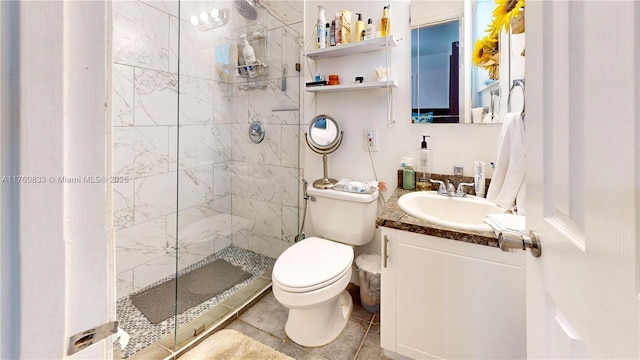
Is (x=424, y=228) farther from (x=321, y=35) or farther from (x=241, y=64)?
(x=241, y=64)

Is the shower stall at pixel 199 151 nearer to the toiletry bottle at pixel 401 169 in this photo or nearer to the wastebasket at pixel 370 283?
the wastebasket at pixel 370 283

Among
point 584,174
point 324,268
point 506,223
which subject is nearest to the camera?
point 584,174

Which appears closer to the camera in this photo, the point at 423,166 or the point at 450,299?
the point at 450,299

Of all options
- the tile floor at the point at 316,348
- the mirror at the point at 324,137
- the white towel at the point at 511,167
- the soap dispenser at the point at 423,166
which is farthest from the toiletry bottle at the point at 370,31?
the tile floor at the point at 316,348

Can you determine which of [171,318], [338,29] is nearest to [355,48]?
[338,29]

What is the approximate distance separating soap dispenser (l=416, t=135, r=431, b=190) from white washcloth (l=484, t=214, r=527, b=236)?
521mm

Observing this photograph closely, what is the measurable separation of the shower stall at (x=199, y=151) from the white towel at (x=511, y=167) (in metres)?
1.32

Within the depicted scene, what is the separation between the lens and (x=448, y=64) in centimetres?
154

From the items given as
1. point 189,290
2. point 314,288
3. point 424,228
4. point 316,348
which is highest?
point 424,228

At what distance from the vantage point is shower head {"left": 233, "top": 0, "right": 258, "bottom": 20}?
201 cm

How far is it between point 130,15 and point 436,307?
7.71ft

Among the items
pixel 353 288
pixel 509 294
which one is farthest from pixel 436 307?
pixel 353 288

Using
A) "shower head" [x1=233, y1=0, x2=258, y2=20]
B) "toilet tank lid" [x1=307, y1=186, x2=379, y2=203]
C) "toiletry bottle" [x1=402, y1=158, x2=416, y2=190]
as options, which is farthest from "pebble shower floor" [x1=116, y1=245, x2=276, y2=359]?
"shower head" [x1=233, y1=0, x2=258, y2=20]

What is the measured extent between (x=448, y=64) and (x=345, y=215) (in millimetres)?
1052
